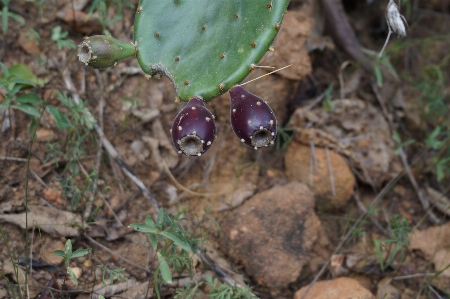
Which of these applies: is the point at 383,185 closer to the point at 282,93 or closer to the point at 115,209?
the point at 282,93

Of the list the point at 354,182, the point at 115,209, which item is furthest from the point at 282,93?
the point at 115,209

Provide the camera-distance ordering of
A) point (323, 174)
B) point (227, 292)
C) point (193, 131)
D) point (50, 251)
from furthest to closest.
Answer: point (323, 174), point (50, 251), point (227, 292), point (193, 131)

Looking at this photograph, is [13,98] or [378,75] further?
[378,75]

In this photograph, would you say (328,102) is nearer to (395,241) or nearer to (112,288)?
(395,241)

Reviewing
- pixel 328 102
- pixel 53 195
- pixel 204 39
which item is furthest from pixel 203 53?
pixel 328 102

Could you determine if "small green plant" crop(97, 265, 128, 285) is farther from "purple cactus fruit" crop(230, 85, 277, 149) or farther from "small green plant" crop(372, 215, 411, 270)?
"small green plant" crop(372, 215, 411, 270)

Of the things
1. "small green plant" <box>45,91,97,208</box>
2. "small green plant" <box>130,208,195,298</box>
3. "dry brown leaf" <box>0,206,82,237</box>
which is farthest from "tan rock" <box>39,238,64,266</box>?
"small green plant" <box>130,208,195,298</box>

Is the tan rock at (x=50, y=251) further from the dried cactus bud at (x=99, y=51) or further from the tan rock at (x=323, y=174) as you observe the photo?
the tan rock at (x=323, y=174)
